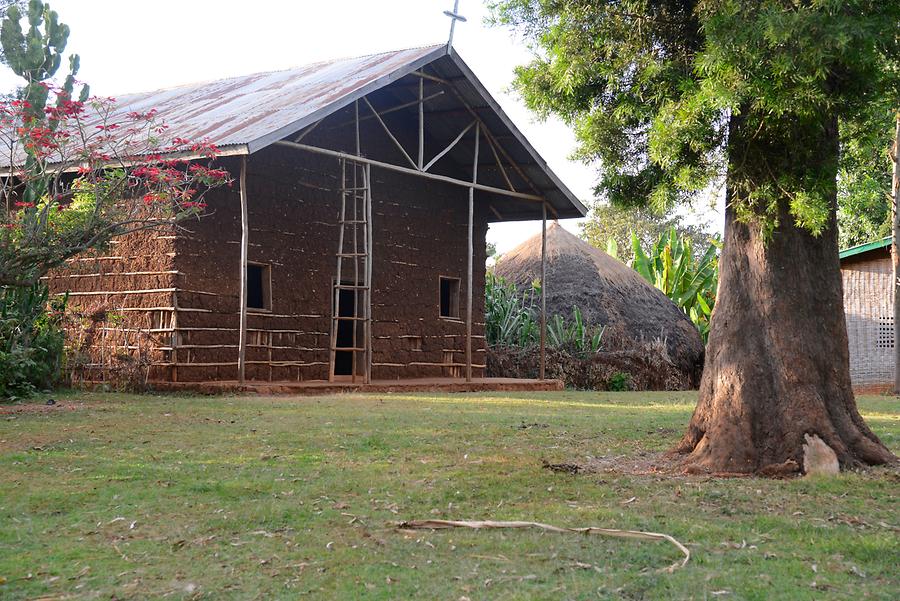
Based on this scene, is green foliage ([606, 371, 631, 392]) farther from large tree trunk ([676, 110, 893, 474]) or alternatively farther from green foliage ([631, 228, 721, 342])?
large tree trunk ([676, 110, 893, 474])

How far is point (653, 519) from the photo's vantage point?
5.73m

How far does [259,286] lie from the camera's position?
15422 millimetres

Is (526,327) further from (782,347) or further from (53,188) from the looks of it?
(782,347)

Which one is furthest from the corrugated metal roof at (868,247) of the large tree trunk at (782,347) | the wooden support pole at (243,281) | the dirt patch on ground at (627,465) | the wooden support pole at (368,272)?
the dirt patch on ground at (627,465)

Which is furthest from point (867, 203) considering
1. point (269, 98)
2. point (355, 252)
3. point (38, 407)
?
point (38, 407)

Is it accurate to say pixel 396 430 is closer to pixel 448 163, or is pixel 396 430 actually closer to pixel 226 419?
pixel 226 419

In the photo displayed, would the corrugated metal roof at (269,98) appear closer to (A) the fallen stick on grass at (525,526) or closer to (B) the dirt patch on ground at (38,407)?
(B) the dirt patch on ground at (38,407)

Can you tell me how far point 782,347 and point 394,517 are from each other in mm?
3249

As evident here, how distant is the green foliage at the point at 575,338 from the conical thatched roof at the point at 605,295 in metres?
0.49

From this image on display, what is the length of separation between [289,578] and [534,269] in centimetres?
1884

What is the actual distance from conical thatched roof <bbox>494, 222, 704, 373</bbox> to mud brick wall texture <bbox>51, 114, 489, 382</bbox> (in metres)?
3.70

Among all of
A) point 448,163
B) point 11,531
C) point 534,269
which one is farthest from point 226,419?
point 534,269

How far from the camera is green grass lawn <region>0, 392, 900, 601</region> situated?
179 inches

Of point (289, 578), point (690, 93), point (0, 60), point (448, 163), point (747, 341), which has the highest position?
Answer: point (0, 60)
